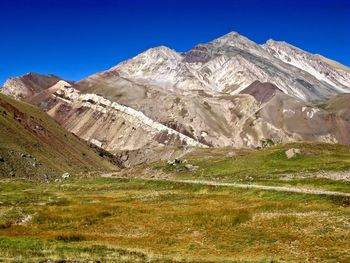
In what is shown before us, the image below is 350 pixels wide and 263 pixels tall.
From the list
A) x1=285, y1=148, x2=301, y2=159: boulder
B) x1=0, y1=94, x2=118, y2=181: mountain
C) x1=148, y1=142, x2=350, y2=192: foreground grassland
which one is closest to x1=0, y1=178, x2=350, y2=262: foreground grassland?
x1=148, y1=142, x2=350, y2=192: foreground grassland

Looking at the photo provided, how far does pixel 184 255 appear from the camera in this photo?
3266 centimetres

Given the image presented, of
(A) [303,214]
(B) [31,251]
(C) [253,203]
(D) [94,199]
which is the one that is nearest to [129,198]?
(D) [94,199]

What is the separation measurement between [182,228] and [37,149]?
4252 inches

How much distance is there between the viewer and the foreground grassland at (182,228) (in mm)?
32094

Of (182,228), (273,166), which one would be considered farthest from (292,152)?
(182,228)

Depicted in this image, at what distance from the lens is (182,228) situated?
144ft

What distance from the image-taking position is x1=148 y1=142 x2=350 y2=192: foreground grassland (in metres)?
82.9

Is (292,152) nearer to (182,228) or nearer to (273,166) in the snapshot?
(273,166)

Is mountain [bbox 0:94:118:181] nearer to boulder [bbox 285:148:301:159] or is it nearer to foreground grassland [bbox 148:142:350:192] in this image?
foreground grassland [bbox 148:142:350:192]

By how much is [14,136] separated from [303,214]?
114765 millimetres

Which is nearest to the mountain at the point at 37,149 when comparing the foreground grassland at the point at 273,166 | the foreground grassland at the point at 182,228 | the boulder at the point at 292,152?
the foreground grassland at the point at 273,166

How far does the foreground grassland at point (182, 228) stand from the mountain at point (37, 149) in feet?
192

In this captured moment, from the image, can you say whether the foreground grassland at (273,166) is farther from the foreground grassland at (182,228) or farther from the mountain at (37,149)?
the mountain at (37,149)

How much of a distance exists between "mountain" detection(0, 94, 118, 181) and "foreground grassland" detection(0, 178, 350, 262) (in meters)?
58.6
